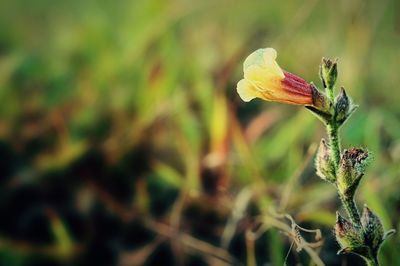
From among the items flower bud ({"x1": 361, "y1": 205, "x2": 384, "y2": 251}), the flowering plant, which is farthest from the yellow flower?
flower bud ({"x1": 361, "y1": 205, "x2": 384, "y2": 251})

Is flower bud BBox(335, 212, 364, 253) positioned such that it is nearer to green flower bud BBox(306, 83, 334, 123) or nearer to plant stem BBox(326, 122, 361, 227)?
plant stem BBox(326, 122, 361, 227)

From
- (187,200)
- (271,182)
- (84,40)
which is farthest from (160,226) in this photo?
(84,40)

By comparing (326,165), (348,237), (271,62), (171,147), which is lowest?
(348,237)

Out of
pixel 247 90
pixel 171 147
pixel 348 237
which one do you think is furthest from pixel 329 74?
pixel 171 147

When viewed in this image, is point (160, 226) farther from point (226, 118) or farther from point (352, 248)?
point (352, 248)

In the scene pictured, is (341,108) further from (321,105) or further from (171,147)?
(171,147)

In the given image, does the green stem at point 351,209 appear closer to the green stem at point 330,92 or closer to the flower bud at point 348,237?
the flower bud at point 348,237

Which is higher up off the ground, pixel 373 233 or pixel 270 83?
pixel 270 83
